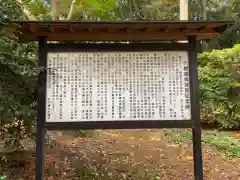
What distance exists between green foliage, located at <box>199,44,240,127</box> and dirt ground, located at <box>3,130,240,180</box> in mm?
2454

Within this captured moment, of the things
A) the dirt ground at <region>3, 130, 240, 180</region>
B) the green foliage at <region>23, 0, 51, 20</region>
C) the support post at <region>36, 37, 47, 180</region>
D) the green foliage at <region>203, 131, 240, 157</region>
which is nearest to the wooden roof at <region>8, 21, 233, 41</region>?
the support post at <region>36, 37, 47, 180</region>

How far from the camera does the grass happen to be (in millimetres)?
9891

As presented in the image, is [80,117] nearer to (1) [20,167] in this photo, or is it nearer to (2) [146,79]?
(2) [146,79]

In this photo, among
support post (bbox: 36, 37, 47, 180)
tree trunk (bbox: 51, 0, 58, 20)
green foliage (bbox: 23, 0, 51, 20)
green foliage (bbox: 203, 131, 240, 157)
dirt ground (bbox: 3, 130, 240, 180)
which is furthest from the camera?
tree trunk (bbox: 51, 0, 58, 20)

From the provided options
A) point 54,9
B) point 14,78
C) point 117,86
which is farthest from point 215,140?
point 14,78

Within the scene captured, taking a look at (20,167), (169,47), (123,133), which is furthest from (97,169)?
(123,133)

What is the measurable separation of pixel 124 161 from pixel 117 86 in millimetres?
3332

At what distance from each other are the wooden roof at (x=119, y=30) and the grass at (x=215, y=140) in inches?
197

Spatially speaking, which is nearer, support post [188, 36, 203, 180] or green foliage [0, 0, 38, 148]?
green foliage [0, 0, 38, 148]

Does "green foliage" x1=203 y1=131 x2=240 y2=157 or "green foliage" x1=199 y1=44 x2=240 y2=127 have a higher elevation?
"green foliage" x1=199 y1=44 x2=240 y2=127

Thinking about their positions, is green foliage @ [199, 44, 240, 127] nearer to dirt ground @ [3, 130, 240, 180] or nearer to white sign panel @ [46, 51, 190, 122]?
dirt ground @ [3, 130, 240, 180]

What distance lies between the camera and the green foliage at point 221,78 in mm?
11711

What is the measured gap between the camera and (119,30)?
5.49 meters

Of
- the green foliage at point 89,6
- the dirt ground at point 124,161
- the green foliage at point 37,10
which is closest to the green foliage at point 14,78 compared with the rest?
the dirt ground at point 124,161
